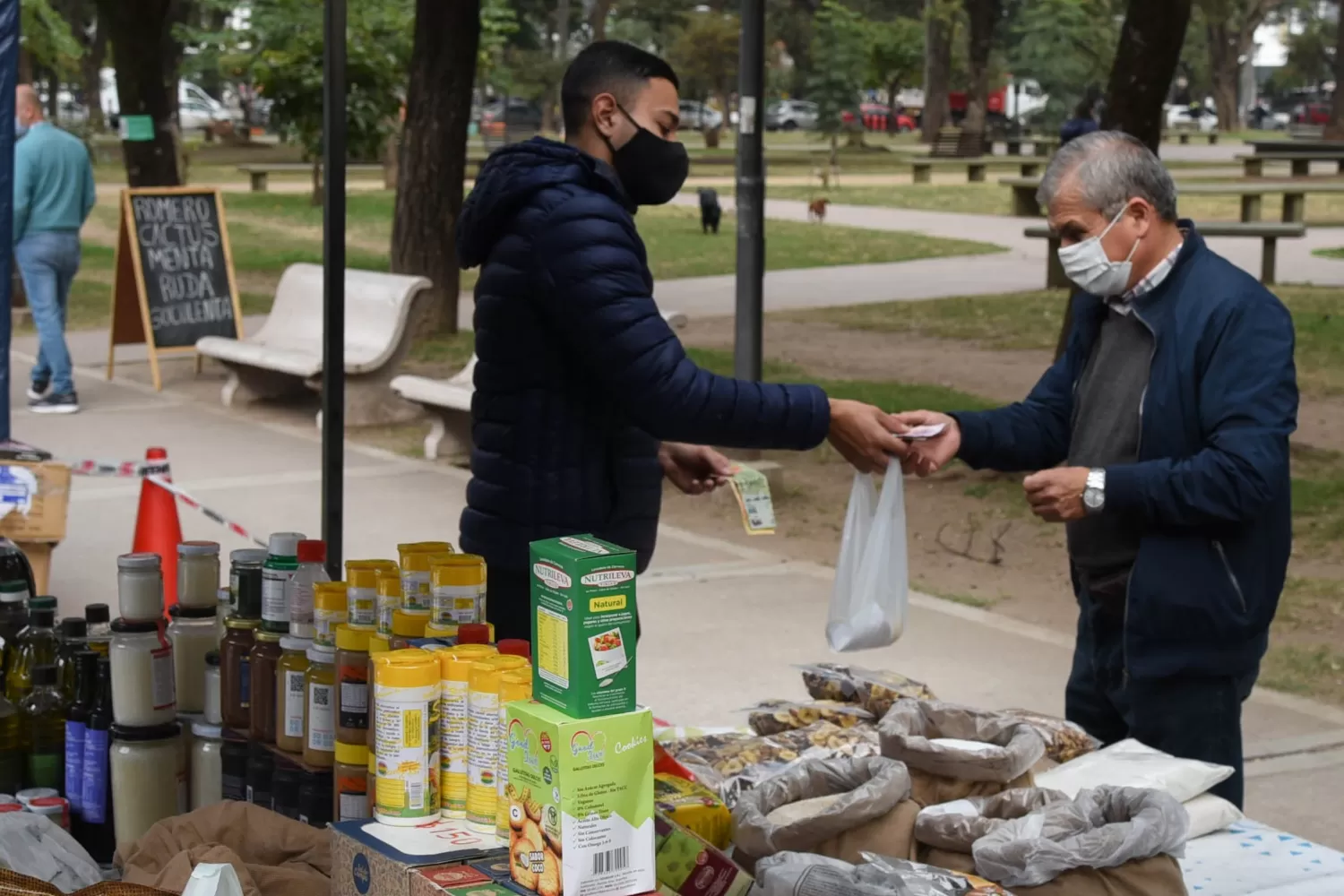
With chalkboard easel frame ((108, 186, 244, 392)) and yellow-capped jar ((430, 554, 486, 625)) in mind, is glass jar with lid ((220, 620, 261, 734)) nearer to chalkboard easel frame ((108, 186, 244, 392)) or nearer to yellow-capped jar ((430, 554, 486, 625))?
yellow-capped jar ((430, 554, 486, 625))

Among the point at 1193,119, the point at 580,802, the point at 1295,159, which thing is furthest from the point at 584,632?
the point at 1193,119

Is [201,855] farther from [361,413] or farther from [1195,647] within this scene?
[361,413]

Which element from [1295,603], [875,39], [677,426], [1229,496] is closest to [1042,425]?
[1229,496]

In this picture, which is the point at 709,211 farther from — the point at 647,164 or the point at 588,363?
the point at 588,363

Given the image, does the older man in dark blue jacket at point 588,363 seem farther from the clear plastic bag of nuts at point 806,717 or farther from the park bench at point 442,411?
the park bench at point 442,411

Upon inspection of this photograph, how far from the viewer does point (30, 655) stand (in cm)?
340

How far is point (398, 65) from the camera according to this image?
1132 inches

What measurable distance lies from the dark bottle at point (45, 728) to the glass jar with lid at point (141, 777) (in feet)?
0.65

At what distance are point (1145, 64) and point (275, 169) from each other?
32.3m

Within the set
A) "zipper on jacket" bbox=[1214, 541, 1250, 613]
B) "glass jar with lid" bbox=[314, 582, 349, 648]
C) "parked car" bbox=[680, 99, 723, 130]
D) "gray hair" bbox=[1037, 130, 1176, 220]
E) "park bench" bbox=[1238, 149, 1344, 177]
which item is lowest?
"zipper on jacket" bbox=[1214, 541, 1250, 613]

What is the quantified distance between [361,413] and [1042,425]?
7813mm

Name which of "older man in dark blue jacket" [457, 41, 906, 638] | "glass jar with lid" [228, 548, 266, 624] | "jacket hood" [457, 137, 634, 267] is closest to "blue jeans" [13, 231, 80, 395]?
"older man in dark blue jacket" [457, 41, 906, 638]

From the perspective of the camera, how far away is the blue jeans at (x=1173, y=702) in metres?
3.80

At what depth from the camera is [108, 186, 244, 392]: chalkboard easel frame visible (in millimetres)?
12359
